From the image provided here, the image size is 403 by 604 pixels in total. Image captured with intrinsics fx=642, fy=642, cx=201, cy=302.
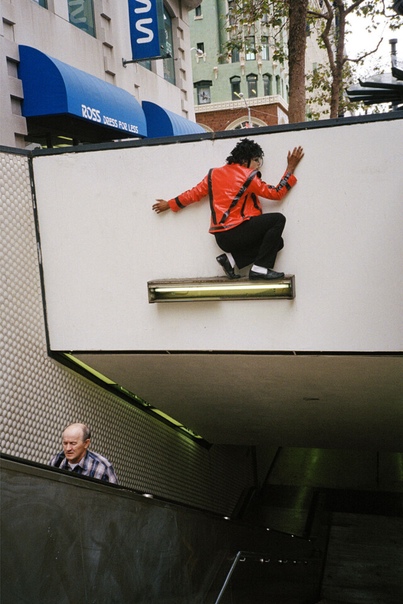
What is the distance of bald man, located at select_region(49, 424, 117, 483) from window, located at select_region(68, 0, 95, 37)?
30.1ft

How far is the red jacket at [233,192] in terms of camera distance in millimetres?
5379

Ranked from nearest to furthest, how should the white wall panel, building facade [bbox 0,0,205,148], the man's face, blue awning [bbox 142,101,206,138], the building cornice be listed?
the man's face → the white wall panel → building facade [bbox 0,0,205,148] → blue awning [bbox 142,101,206,138] → the building cornice

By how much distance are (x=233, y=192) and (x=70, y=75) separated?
511 centimetres

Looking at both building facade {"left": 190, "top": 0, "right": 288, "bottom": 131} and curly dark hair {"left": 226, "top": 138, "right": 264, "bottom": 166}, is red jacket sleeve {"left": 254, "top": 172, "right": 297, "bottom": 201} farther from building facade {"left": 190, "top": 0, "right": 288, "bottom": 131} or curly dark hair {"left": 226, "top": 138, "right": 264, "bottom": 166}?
building facade {"left": 190, "top": 0, "right": 288, "bottom": 131}

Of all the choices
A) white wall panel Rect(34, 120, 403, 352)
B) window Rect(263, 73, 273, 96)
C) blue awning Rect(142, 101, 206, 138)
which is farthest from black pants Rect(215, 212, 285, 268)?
window Rect(263, 73, 273, 96)

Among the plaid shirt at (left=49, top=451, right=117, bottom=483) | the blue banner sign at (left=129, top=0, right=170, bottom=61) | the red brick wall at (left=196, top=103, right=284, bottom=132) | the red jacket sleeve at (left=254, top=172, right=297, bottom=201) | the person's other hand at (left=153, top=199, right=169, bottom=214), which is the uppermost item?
the red brick wall at (left=196, top=103, right=284, bottom=132)

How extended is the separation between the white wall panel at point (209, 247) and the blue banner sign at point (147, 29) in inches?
297

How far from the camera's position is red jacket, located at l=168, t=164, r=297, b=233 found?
538 cm

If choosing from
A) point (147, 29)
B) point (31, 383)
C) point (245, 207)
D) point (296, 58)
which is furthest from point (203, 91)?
point (31, 383)

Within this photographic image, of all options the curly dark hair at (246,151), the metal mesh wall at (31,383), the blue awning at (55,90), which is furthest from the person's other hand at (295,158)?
the blue awning at (55,90)

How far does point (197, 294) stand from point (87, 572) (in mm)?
2828

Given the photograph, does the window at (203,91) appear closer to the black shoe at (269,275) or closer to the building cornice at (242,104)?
the building cornice at (242,104)

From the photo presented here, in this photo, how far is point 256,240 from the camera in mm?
5574

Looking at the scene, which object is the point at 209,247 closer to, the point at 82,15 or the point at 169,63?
the point at 82,15
